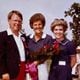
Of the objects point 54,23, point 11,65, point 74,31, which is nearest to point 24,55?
point 11,65

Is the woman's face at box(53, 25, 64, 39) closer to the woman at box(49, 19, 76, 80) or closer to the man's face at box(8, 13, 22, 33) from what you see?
the woman at box(49, 19, 76, 80)

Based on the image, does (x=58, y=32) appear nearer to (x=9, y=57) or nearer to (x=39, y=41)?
(x=39, y=41)

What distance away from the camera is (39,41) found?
7457 mm

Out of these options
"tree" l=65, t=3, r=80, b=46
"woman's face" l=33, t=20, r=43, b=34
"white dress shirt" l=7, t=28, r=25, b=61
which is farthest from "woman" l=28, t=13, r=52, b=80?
"tree" l=65, t=3, r=80, b=46

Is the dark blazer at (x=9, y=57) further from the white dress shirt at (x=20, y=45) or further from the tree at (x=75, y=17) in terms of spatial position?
the tree at (x=75, y=17)

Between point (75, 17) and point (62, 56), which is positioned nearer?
point (62, 56)

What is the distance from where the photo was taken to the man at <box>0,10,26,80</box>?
7.05 m

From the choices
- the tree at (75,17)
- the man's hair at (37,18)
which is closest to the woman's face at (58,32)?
→ the man's hair at (37,18)

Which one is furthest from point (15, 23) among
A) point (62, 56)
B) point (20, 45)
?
point (62, 56)

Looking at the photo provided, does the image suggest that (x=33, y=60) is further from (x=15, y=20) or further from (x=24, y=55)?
(x=15, y=20)

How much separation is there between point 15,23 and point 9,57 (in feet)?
1.74

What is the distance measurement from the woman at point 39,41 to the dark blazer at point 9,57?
340mm

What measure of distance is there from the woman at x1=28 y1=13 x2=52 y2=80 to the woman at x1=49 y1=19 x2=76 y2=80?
171 millimetres

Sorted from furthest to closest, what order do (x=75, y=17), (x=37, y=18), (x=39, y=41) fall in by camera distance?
(x=75, y=17)
(x=39, y=41)
(x=37, y=18)
